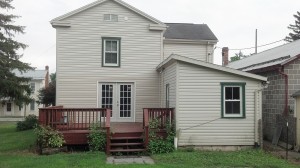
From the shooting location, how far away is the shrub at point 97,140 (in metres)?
13.1

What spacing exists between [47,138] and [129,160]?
331 cm

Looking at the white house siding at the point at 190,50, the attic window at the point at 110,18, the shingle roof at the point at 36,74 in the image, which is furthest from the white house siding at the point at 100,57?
the shingle roof at the point at 36,74

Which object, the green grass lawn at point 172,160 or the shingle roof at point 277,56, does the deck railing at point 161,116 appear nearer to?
the green grass lawn at point 172,160

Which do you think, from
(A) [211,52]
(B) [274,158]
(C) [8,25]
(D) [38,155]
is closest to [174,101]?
(B) [274,158]

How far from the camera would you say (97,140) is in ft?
43.1

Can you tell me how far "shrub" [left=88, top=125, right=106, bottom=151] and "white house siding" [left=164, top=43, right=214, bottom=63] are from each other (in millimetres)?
9996

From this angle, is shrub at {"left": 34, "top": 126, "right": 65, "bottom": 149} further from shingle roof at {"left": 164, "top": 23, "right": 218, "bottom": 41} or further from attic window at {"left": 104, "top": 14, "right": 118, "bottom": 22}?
shingle roof at {"left": 164, "top": 23, "right": 218, "bottom": 41}

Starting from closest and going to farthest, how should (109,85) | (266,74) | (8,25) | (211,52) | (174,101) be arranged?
(174,101)
(266,74)
(109,85)
(211,52)
(8,25)

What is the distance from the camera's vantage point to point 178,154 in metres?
12.5

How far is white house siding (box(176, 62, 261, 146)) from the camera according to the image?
13984 mm

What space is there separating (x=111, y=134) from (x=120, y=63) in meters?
5.50

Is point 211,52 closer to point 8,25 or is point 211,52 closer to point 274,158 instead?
point 274,158

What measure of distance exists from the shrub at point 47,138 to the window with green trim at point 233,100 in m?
6.15

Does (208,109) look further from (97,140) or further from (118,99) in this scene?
(118,99)
